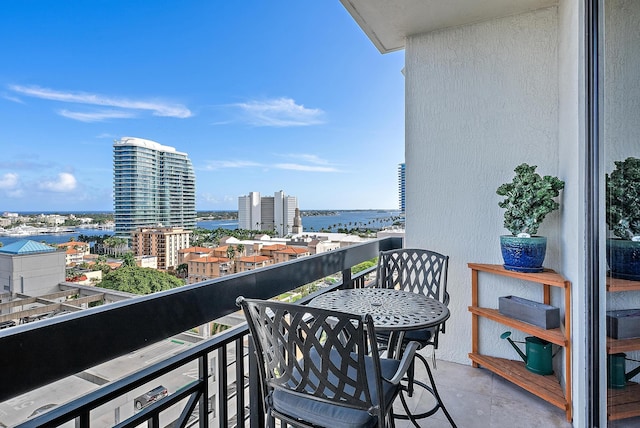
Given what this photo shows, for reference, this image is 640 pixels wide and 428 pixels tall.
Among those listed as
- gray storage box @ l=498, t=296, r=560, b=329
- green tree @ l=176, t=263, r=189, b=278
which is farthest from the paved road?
gray storage box @ l=498, t=296, r=560, b=329

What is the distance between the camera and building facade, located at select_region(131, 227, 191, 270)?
7.66ft

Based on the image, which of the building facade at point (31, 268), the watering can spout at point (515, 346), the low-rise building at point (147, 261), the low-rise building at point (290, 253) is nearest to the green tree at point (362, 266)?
the low-rise building at point (290, 253)

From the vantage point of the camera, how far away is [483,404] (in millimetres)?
2133

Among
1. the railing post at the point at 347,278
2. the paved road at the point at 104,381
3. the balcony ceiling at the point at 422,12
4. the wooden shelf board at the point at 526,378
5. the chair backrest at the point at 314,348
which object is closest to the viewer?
the paved road at the point at 104,381

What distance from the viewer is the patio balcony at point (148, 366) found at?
2.59 ft

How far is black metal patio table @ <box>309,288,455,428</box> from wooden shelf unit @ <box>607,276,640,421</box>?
27.7 inches

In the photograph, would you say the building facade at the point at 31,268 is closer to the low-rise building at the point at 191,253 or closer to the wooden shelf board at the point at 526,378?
the low-rise building at the point at 191,253

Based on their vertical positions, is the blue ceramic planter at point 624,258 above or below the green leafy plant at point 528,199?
below

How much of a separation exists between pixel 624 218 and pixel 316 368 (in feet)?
4.81

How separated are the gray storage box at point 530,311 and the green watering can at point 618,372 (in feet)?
2.27

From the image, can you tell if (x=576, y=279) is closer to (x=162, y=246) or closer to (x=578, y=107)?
(x=578, y=107)

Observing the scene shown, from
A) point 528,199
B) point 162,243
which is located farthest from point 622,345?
point 162,243

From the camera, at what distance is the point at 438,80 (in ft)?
9.22

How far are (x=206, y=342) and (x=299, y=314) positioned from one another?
0.56m
